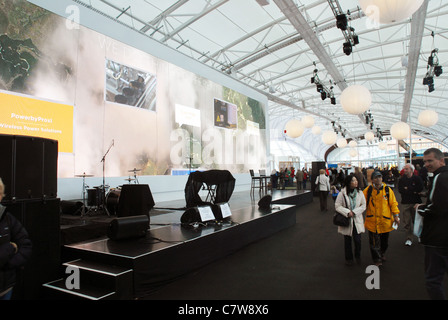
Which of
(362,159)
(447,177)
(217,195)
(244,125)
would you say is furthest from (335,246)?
(362,159)

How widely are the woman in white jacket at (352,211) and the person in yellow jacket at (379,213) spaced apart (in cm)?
10

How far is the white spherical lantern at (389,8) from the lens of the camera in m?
2.55

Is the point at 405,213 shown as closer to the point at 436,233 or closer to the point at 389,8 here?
the point at 436,233

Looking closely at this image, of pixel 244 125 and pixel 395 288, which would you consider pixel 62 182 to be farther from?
pixel 244 125

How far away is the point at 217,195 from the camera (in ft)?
18.5

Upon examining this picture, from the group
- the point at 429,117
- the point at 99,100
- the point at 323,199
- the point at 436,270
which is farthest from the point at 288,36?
the point at 436,270

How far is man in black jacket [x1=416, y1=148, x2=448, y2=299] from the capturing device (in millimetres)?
1980

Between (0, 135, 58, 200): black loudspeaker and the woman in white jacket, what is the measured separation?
3.55 meters

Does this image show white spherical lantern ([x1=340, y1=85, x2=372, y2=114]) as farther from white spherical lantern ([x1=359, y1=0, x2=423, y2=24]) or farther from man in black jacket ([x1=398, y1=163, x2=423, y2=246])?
white spherical lantern ([x1=359, y1=0, x2=423, y2=24])

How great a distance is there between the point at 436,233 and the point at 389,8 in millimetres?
2092

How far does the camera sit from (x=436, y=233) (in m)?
1.99

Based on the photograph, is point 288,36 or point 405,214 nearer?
point 405,214

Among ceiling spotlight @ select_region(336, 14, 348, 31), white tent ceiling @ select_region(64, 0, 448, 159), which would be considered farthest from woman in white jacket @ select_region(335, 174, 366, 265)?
ceiling spotlight @ select_region(336, 14, 348, 31)

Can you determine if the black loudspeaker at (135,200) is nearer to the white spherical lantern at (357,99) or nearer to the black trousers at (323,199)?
the white spherical lantern at (357,99)
